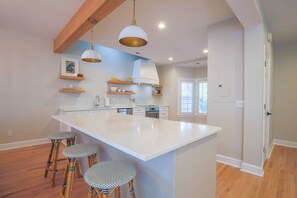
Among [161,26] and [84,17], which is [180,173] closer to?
[84,17]

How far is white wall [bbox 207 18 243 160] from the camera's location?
2.49 m

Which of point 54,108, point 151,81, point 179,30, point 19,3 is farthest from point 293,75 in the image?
point 54,108

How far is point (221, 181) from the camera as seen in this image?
2.07m

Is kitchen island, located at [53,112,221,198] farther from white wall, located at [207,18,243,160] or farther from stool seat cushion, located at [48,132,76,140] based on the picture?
white wall, located at [207,18,243,160]

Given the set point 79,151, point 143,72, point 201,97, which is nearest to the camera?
point 79,151

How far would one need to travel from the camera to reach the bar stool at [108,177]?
1024 mm

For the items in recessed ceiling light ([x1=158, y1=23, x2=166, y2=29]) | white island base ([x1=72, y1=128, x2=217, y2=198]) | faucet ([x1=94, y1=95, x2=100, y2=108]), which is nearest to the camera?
white island base ([x1=72, y1=128, x2=217, y2=198])

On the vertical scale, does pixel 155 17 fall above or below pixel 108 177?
above

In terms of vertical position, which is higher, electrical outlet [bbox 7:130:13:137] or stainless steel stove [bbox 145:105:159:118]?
stainless steel stove [bbox 145:105:159:118]

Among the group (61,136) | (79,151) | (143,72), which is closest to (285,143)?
(143,72)

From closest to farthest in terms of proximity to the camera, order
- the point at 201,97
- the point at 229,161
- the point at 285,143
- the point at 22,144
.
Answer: the point at 229,161
the point at 22,144
the point at 285,143
the point at 201,97

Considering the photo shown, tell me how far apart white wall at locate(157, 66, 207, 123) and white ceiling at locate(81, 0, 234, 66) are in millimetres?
2171

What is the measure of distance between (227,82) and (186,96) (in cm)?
386

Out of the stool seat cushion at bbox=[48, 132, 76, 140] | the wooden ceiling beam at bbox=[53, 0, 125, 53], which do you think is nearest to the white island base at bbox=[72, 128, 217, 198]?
the stool seat cushion at bbox=[48, 132, 76, 140]
